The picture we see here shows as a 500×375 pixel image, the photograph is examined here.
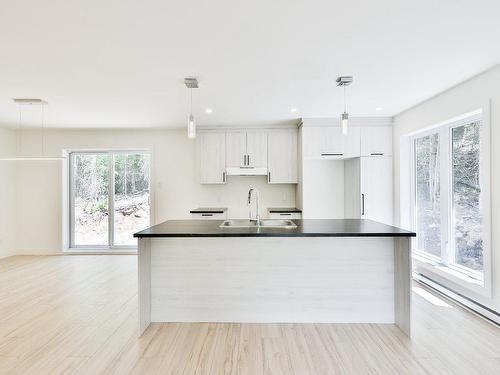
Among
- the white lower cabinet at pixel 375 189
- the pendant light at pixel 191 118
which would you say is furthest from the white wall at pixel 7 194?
the white lower cabinet at pixel 375 189

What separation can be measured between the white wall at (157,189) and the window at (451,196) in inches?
87.9

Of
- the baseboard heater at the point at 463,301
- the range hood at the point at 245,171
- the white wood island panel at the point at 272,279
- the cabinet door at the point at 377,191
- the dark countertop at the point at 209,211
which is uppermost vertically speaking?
the range hood at the point at 245,171

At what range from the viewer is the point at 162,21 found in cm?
203

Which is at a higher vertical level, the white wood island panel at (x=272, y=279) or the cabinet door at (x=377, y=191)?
the cabinet door at (x=377, y=191)

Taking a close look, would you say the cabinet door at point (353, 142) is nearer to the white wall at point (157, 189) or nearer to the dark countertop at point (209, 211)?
the white wall at point (157, 189)

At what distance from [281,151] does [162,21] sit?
347 centimetres

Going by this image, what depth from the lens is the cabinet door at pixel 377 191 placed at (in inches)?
186

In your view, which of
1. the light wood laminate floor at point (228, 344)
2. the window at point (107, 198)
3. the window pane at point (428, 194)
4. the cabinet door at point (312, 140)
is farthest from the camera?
the window at point (107, 198)

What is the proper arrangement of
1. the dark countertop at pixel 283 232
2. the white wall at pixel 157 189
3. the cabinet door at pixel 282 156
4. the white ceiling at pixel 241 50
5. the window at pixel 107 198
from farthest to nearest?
the window at pixel 107 198, the white wall at pixel 157 189, the cabinet door at pixel 282 156, the dark countertop at pixel 283 232, the white ceiling at pixel 241 50

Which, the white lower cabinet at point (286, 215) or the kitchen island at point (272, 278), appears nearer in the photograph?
the kitchen island at point (272, 278)

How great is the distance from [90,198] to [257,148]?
345cm

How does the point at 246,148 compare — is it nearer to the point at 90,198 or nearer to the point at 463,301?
the point at 90,198

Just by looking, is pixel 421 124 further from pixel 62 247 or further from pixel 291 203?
pixel 62 247

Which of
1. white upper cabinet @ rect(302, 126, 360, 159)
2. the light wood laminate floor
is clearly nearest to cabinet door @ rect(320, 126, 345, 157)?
white upper cabinet @ rect(302, 126, 360, 159)
